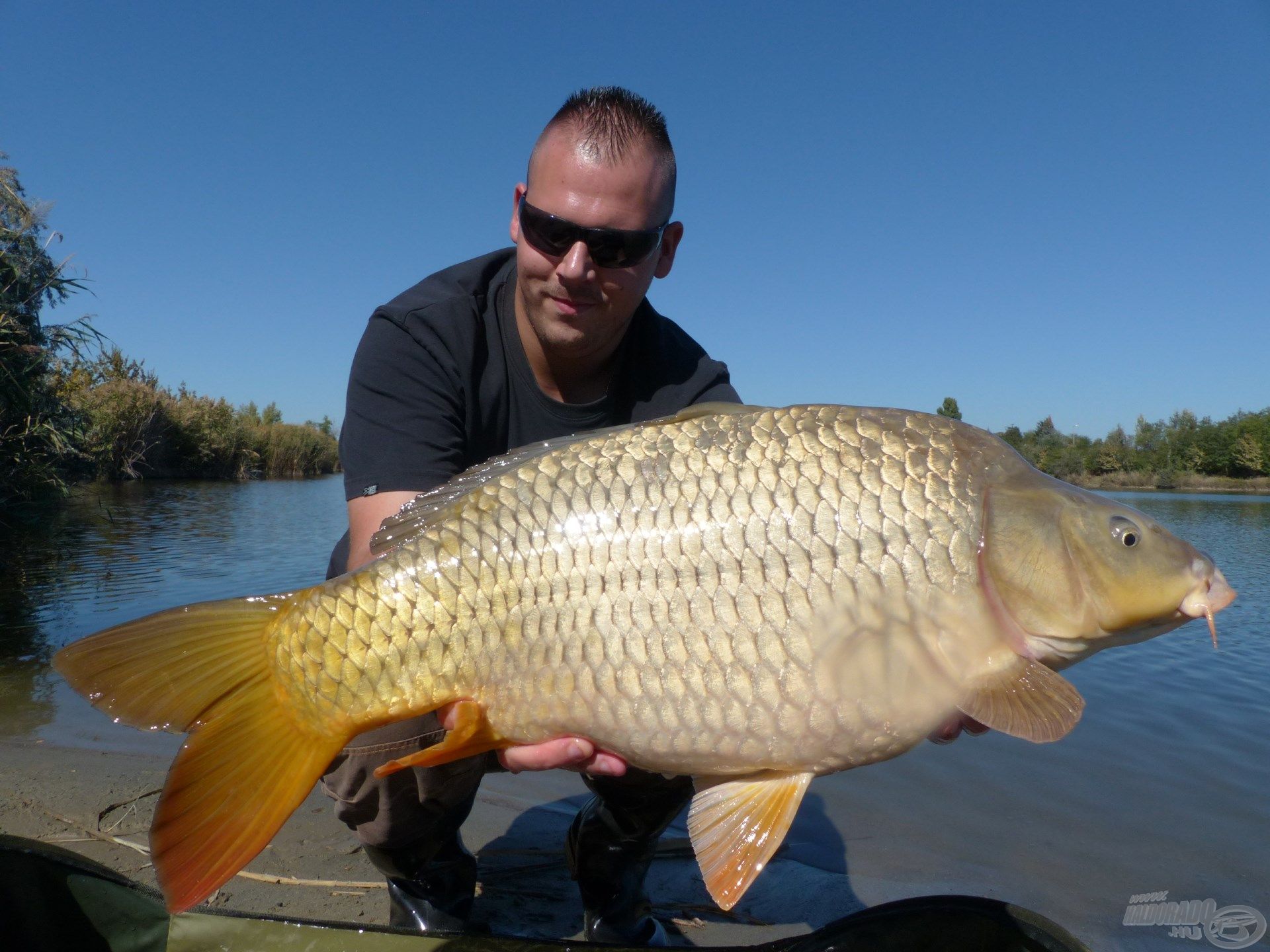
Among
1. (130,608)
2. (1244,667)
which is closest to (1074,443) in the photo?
(1244,667)

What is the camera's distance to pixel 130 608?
559 centimetres

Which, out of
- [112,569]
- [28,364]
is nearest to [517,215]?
[28,364]

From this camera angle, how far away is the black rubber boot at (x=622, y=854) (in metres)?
1.83

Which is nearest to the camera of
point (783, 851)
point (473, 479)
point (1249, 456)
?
point (473, 479)

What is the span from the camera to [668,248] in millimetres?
2096

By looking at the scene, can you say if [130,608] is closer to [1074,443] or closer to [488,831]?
[488,831]

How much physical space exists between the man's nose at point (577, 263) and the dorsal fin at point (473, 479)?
1.96 feet

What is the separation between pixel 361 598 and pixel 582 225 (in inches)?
39.5

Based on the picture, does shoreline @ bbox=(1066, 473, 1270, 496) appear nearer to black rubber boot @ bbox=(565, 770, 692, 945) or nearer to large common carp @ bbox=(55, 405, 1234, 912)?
black rubber boot @ bbox=(565, 770, 692, 945)

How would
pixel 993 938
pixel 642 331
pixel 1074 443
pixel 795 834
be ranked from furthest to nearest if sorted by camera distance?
1. pixel 1074 443
2. pixel 795 834
3. pixel 642 331
4. pixel 993 938

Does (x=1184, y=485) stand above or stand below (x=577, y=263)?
below

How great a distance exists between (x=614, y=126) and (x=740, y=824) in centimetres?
152

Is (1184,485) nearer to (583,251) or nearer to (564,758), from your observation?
(583,251)

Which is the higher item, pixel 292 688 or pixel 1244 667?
pixel 292 688
